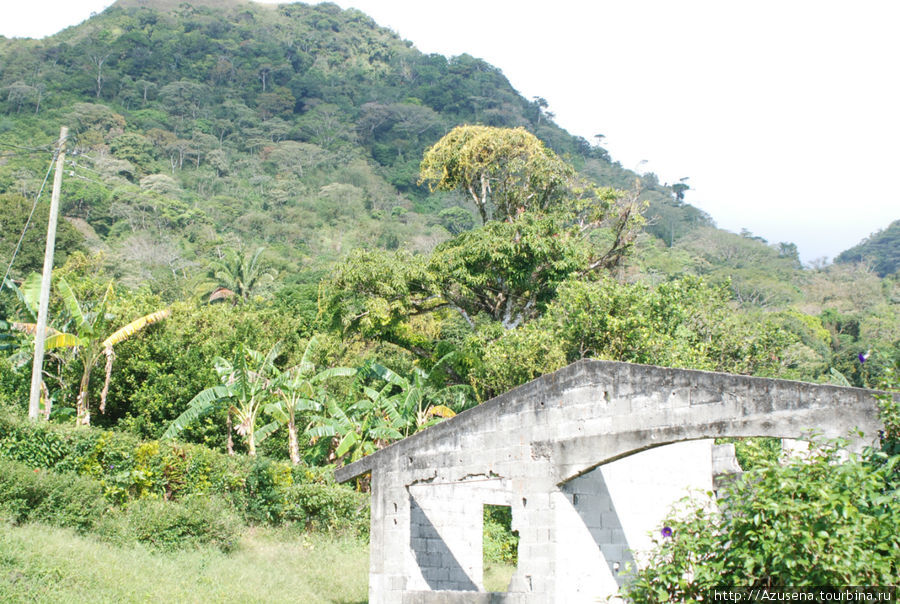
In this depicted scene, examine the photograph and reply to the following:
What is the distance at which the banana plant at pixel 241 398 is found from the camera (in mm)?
18406

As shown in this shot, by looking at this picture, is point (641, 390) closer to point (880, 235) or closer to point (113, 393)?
point (113, 393)

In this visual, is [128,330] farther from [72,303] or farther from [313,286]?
[313,286]

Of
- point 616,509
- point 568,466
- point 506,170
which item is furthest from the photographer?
point 506,170

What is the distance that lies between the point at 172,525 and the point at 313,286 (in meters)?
23.9

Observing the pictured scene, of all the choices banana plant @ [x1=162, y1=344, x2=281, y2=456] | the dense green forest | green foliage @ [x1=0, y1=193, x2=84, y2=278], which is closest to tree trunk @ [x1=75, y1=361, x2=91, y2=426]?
the dense green forest

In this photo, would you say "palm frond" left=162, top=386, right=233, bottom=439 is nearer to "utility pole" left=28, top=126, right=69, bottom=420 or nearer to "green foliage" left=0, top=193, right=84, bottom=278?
"utility pole" left=28, top=126, right=69, bottom=420

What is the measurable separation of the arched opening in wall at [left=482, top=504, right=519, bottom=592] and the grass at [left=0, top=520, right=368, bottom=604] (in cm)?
288

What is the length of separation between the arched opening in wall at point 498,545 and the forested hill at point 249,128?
87.0ft

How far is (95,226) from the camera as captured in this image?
194 ft

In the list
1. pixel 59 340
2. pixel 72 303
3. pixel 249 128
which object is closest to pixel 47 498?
pixel 59 340

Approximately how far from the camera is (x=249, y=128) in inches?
3824

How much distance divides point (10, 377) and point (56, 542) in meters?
11.2

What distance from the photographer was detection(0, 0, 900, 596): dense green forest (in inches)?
706

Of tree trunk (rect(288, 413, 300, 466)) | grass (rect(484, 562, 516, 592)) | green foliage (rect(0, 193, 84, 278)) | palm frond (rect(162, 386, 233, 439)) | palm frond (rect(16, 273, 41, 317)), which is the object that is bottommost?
grass (rect(484, 562, 516, 592))
